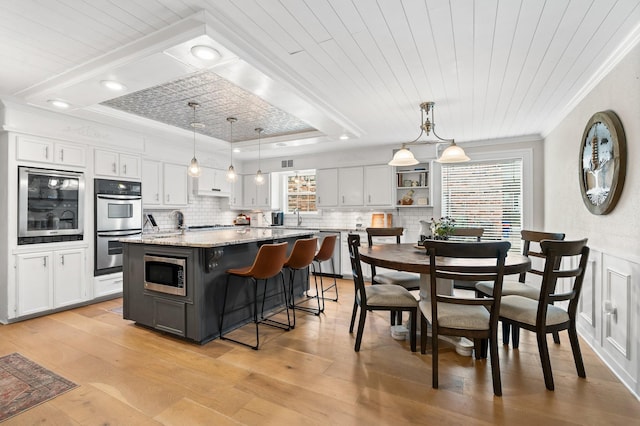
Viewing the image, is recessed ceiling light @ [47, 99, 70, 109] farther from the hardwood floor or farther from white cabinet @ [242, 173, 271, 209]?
white cabinet @ [242, 173, 271, 209]

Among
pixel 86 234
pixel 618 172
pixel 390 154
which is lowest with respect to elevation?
pixel 86 234

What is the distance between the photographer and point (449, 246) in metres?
2.11

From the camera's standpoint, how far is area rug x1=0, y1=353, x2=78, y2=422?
80.7 inches

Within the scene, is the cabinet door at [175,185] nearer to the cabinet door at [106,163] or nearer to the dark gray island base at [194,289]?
the cabinet door at [106,163]

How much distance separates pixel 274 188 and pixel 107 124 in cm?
332

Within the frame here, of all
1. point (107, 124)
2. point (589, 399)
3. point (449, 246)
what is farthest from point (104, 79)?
point (589, 399)

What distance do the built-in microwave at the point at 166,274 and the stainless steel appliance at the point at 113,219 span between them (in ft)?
4.44

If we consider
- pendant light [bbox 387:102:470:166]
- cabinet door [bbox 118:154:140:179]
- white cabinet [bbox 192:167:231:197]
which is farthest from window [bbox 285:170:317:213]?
pendant light [bbox 387:102:470:166]

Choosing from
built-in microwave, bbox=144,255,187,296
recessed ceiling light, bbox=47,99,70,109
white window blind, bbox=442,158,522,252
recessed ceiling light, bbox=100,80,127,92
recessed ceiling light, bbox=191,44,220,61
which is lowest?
built-in microwave, bbox=144,255,187,296

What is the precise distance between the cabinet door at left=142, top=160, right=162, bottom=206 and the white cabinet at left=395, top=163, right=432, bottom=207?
404 centimetres

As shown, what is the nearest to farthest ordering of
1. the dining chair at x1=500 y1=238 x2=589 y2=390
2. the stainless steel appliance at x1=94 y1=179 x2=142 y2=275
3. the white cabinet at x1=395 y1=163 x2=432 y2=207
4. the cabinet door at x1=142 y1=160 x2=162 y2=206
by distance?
the dining chair at x1=500 y1=238 x2=589 y2=390 → the stainless steel appliance at x1=94 y1=179 x2=142 y2=275 → the cabinet door at x1=142 y1=160 x2=162 y2=206 → the white cabinet at x1=395 y1=163 x2=432 y2=207

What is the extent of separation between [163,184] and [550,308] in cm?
534

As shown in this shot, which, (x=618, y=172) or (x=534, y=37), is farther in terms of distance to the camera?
(x=618, y=172)

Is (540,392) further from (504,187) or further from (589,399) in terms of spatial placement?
(504,187)
